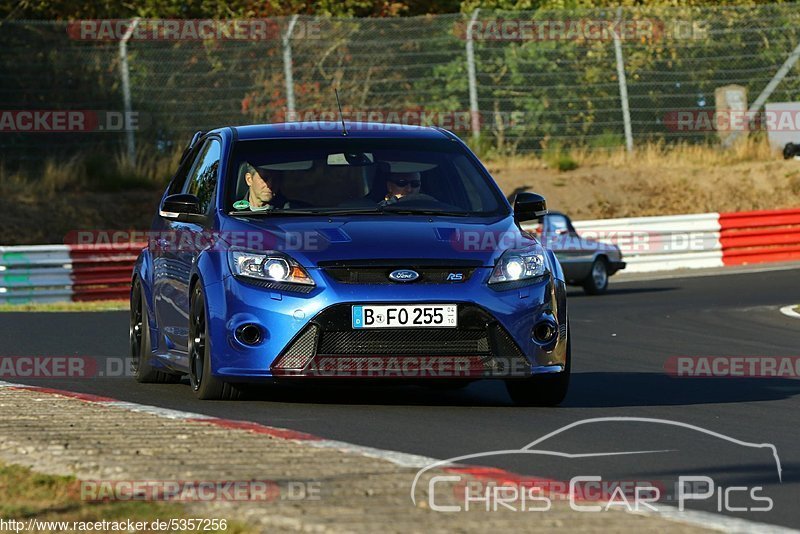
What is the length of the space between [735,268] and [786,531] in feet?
86.3

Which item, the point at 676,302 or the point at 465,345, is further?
the point at 676,302

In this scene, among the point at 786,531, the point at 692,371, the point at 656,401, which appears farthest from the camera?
the point at 692,371

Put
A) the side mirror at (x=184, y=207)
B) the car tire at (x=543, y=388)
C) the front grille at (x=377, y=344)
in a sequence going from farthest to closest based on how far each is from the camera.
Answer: the side mirror at (x=184, y=207)
the car tire at (x=543, y=388)
the front grille at (x=377, y=344)

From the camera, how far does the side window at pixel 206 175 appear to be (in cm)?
1079

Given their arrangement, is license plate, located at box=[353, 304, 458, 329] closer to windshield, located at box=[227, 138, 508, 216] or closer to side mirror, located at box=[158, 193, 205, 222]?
windshield, located at box=[227, 138, 508, 216]

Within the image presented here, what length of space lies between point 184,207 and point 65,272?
1711cm

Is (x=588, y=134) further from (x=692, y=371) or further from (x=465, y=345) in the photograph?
(x=465, y=345)

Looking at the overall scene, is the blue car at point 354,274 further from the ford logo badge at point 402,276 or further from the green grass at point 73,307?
the green grass at point 73,307

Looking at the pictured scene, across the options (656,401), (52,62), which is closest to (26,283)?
(52,62)

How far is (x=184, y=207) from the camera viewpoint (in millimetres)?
10516

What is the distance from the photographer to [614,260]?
2686 centimetres

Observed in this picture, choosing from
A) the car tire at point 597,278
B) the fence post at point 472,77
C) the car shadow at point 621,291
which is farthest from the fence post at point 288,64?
the car tire at point 597,278

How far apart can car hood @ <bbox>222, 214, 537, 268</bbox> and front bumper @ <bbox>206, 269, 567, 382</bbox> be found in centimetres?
16

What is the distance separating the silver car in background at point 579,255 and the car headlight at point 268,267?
642 inches
